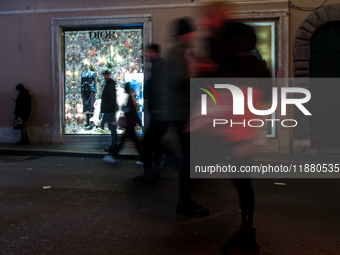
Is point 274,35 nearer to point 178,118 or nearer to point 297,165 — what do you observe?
point 297,165

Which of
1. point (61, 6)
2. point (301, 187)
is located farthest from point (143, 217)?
point (61, 6)

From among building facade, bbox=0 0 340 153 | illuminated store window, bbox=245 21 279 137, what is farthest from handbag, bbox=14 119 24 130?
illuminated store window, bbox=245 21 279 137

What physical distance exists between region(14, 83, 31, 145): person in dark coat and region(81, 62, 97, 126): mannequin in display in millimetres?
1662

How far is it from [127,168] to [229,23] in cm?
458

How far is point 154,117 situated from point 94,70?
6427 millimetres

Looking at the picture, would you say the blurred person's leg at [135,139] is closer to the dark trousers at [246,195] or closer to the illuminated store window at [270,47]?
the illuminated store window at [270,47]

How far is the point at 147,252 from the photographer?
9.44ft

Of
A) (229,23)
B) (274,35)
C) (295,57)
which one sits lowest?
(229,23)

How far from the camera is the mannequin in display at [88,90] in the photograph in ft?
36.9

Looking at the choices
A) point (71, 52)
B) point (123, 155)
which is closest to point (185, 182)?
point (123, 155)

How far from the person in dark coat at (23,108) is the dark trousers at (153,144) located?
6.07 meters

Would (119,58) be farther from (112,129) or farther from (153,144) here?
(153,144)

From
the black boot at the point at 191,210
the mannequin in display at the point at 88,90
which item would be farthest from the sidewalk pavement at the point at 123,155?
the black boot at the point at 191,210

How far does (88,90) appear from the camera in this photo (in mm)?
11266
